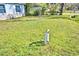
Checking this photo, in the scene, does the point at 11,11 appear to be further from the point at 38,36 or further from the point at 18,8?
the point at 38,36

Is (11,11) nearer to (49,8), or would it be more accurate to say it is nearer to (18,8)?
(18,8)

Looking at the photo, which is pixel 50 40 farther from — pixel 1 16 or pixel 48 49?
pixel 1 16

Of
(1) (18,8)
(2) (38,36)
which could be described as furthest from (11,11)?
(2) (38,36)

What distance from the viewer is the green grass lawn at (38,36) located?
3807mm

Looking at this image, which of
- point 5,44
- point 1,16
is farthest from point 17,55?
point 1,16

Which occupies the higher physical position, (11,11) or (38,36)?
(11,11)

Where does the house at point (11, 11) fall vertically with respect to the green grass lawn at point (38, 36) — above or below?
above

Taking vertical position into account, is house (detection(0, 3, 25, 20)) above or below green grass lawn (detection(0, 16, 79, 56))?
above

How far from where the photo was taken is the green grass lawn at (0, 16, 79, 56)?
381 cm

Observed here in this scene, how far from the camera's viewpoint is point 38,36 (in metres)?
3.83

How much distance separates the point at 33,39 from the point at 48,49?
197 millimetres

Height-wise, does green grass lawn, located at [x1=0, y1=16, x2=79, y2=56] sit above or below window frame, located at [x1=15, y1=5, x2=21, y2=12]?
below

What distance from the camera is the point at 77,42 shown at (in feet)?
12.5

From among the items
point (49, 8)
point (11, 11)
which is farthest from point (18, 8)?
point (49, 8)
